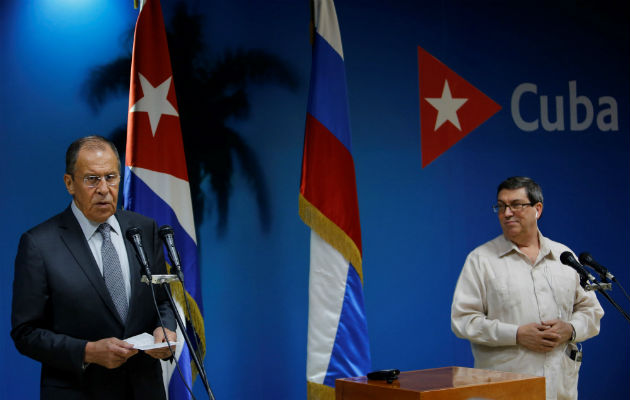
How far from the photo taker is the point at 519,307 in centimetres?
321

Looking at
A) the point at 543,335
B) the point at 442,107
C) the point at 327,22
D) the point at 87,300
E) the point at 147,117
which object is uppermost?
the point at 327,22

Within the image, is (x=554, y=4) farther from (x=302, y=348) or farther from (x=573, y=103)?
(x=302, y=348)

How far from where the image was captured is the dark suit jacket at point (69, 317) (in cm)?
226

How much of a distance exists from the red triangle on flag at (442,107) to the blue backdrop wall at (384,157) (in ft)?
0.19

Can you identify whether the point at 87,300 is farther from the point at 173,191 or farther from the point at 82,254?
the point at 173,191

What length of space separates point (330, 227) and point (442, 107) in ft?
5.19

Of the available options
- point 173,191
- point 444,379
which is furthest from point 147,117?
point 444,379

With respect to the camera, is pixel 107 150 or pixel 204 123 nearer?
pixel 107 150

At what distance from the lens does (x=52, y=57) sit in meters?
3.95

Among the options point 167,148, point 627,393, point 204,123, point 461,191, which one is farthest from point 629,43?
point 167,148

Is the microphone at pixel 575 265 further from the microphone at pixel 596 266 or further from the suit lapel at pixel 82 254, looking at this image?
the suit lapel at pixel 82 254

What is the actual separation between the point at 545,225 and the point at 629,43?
1523 mm

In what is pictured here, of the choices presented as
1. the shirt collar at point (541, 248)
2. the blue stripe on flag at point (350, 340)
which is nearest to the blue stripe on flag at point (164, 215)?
the blue stripe on flag at point (350, 340)

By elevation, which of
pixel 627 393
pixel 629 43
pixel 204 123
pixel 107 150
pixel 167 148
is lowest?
pixel 627 393
